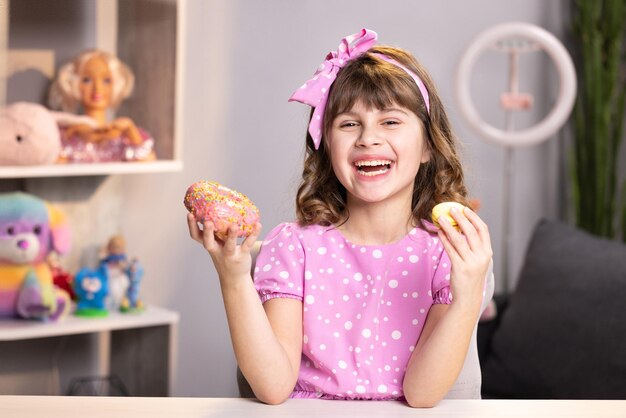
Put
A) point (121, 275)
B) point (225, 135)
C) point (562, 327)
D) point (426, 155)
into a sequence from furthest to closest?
point (225, 135)
point (121, 275)
point (562, 327)
point (426, 155)

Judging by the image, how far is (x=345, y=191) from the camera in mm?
1384

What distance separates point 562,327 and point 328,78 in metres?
1.17

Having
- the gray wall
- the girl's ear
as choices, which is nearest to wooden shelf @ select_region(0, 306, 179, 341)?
the gray wall

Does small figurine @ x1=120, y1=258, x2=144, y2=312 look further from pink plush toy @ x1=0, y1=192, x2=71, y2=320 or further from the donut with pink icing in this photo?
the donut with pink icing

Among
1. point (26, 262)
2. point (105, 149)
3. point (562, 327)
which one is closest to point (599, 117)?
point (562, 327)

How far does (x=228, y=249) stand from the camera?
105cm

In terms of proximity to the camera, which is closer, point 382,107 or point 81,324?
point 382,107

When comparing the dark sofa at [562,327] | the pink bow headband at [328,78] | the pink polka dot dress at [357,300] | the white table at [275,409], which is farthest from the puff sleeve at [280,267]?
the dark sofa at [562,327]

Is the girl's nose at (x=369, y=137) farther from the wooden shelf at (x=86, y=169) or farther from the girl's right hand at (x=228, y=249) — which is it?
the wooden shelf at (x=86, y=169)

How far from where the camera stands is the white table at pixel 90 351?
7.82 ft

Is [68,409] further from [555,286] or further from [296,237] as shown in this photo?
[555,286]

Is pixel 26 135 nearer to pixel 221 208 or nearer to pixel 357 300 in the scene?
pixel 357 300

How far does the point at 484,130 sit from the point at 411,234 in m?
1.52

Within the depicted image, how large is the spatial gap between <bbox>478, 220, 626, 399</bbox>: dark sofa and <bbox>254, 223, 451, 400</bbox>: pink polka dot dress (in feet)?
3.25
